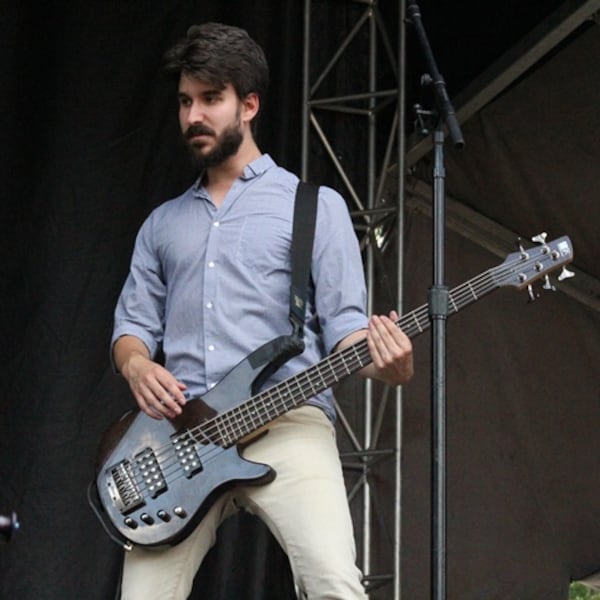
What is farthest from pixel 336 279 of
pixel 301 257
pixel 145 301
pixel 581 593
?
pixel 581 593

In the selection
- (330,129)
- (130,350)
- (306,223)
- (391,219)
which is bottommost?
(130,350)

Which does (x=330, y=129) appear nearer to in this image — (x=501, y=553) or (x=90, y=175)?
(x=90, y=175)

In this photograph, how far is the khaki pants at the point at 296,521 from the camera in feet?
10.3

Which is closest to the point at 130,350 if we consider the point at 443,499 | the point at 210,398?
the point at 210,398

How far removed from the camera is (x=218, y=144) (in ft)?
11.6

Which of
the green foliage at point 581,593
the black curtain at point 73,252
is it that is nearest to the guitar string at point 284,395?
the black curtain at point 73,252

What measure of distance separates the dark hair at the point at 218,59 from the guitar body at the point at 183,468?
67cm

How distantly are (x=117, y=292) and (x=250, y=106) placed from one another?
52.4 inches

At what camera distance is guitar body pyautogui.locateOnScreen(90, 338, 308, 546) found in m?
3.29

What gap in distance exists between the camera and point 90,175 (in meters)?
4.77

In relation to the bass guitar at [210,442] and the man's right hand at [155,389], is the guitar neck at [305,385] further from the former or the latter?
the man's right hand at [155,389]

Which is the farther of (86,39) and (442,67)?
(442,67)

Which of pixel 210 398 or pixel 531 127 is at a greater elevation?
pixel 531 127

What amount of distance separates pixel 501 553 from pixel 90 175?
211 centimetres
